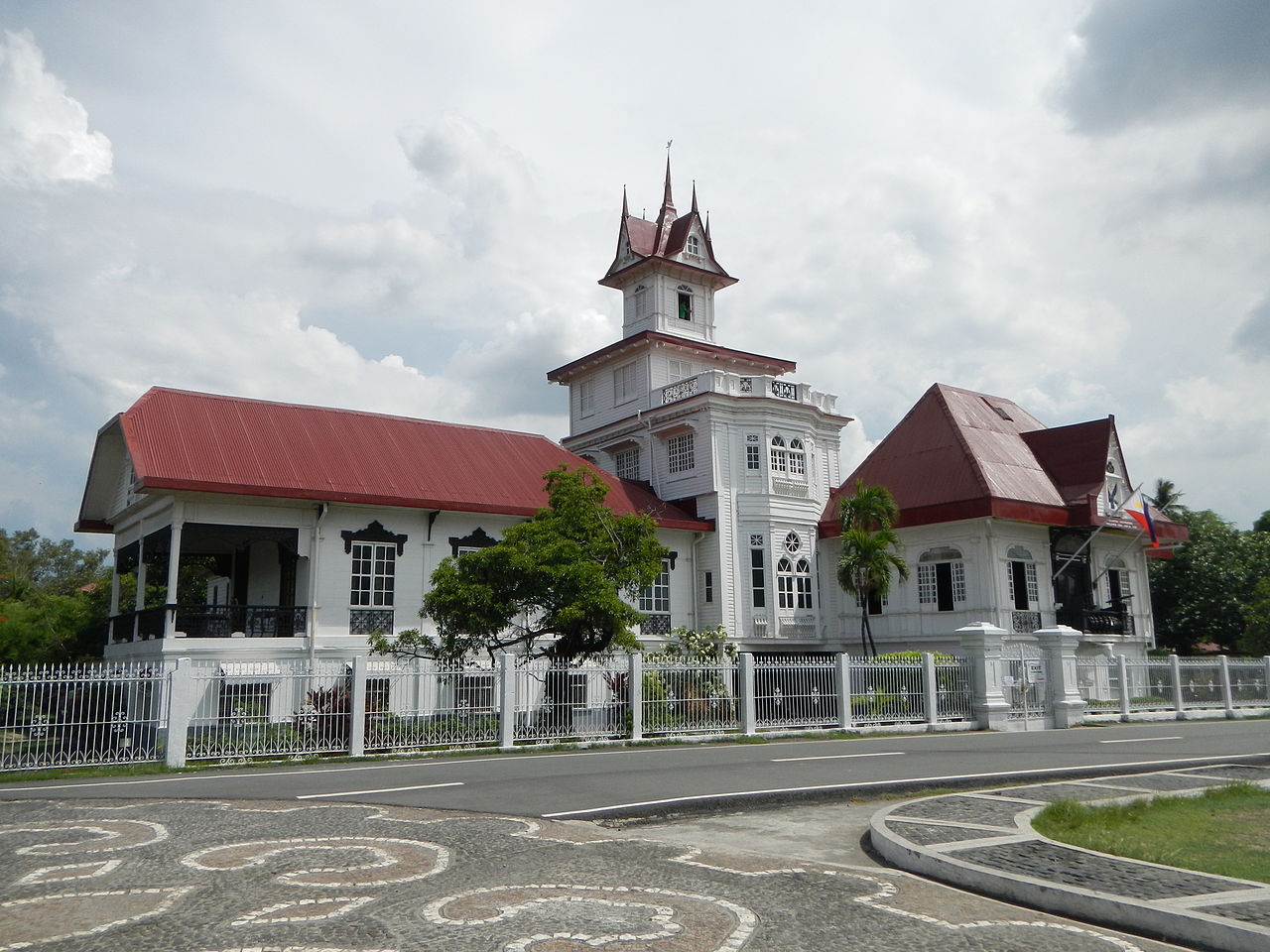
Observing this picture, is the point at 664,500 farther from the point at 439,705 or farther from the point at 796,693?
the point at 439,705

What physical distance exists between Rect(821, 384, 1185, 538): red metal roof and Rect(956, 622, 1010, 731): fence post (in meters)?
8.06

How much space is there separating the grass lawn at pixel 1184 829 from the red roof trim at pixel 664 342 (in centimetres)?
2604

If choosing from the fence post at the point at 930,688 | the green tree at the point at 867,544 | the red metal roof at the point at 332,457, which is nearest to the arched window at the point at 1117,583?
the green tree at the point at 867,544

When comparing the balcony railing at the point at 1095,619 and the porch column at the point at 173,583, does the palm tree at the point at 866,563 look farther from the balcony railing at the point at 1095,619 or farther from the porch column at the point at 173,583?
the porch column at the point at 173,583

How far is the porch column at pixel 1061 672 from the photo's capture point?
22.8m

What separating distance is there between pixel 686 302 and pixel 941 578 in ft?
44.3

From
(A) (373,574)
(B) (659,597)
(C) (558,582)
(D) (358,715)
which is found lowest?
(D) (358,715)

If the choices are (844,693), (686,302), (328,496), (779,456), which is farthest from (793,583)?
(328,496)

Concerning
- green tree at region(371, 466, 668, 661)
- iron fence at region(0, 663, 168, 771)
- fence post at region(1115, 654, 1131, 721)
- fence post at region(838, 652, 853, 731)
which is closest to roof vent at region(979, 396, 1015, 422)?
fence post at region(1115, 654, 1131, 721)

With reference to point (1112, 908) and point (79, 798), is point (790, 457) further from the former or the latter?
point (1112, 908)

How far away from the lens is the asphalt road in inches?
439

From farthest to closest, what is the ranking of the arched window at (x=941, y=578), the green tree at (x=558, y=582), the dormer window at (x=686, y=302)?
1. the dormer window at (x=686, y=302)
2. the arched window at (x=941, y=578)
3. the green tree at (x=558, y=582)

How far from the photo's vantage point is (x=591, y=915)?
593cm

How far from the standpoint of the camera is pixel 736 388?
108 feet
